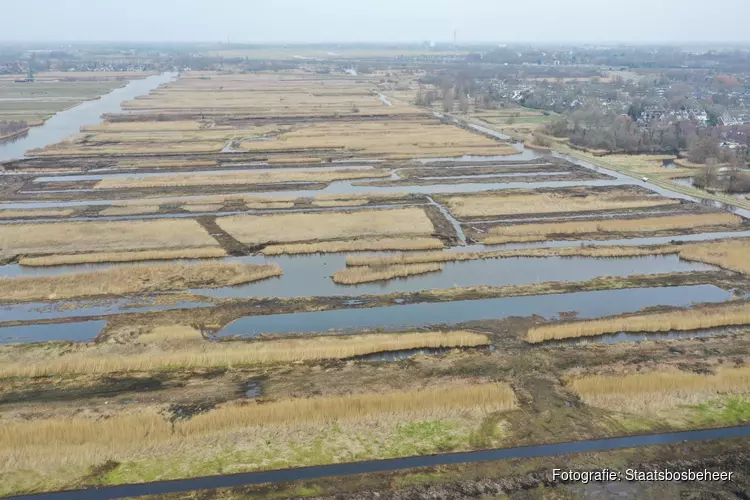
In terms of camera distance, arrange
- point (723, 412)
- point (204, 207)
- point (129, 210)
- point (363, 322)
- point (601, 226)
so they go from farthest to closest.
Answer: point (204, 207)
point (129, 210)
point (601, 226)
point (363, 322)
point (723, 412)

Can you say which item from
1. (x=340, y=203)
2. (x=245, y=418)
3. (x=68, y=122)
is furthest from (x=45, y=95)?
(x=245, y=418)

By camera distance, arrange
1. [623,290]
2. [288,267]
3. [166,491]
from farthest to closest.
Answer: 1. [288,267]
2. [623,290]
3. [166,491]

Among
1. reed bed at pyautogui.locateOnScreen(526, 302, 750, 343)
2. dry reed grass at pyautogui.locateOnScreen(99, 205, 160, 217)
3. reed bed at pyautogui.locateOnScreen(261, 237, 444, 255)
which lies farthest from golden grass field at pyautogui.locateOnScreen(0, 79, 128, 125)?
reed bed at pyautogui.locateOnScreen(526, 302, 750, 343)


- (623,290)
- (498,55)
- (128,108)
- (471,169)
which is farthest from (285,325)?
(498,55)

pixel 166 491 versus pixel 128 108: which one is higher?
pixel 128 108

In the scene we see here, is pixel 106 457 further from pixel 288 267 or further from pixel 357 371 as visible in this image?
pixel 288 267

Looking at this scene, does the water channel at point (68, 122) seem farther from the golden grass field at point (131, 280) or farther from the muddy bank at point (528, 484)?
the muddy bank at point (528, 484)

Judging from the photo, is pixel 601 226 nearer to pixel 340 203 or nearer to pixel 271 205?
pixel 340 203

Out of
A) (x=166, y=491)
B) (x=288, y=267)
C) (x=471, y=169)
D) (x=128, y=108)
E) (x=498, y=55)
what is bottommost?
(x=166, y=491)

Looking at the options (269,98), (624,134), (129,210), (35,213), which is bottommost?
(35,213)
